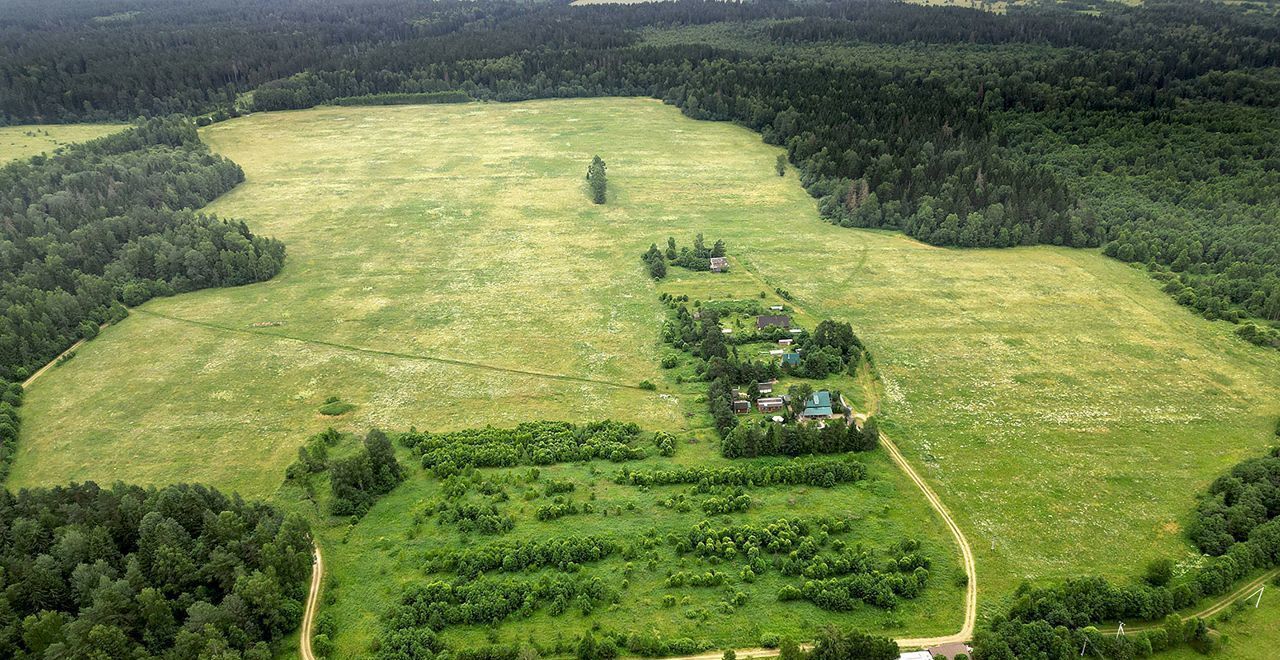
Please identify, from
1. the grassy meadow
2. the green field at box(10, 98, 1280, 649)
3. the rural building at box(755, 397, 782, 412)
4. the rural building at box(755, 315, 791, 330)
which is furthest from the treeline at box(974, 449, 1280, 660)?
the rural building at box(755, 315, 791, 330)

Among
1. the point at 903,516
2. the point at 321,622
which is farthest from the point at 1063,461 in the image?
the point at 321,622

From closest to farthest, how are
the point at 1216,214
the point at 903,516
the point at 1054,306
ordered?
the point at 903,516, the point at 1054,306, the point at 1216,214

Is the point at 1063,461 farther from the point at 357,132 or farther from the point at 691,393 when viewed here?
the point at 357,132

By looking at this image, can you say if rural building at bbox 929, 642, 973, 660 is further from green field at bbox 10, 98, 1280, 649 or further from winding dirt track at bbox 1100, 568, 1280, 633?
winding dirt track at bbox 1100, 568, 1280, 633

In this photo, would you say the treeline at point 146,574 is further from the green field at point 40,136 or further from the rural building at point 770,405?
the green field at point 40,136

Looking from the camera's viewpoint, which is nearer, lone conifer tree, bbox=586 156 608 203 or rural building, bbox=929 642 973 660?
rural building, bbox=929 642 973 660

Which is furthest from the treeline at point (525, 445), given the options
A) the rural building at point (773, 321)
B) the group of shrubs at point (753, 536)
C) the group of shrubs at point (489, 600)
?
the rural building at point (773, 321)

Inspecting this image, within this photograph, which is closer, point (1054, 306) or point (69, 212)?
point (1054, 306)

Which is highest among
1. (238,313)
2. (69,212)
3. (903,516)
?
(69,212)
